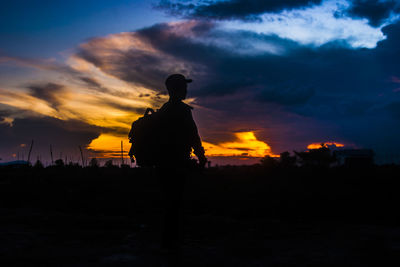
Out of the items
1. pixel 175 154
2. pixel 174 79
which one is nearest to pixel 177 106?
pixel 174 79

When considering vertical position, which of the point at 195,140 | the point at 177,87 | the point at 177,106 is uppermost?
the point at 177,87

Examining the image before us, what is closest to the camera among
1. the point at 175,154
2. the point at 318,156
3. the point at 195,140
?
the point at 175,154

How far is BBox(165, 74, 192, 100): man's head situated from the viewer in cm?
459

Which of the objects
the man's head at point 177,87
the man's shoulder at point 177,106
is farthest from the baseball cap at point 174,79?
the man's shoulder at point 177,106

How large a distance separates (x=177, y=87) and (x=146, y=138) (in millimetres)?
823

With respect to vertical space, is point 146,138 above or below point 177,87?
below

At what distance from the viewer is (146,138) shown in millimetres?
4488

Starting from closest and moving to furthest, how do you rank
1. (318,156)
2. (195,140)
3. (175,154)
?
(175,154)
(195,140)
(318,156)

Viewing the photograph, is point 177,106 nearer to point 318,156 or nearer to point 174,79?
point 174,79

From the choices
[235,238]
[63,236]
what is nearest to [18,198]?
[63,236]

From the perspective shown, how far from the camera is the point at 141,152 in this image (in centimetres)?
451

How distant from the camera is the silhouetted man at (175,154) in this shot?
4316 millimetres

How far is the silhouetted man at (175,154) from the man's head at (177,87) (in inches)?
5.1

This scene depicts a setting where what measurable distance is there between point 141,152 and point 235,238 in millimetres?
2007
